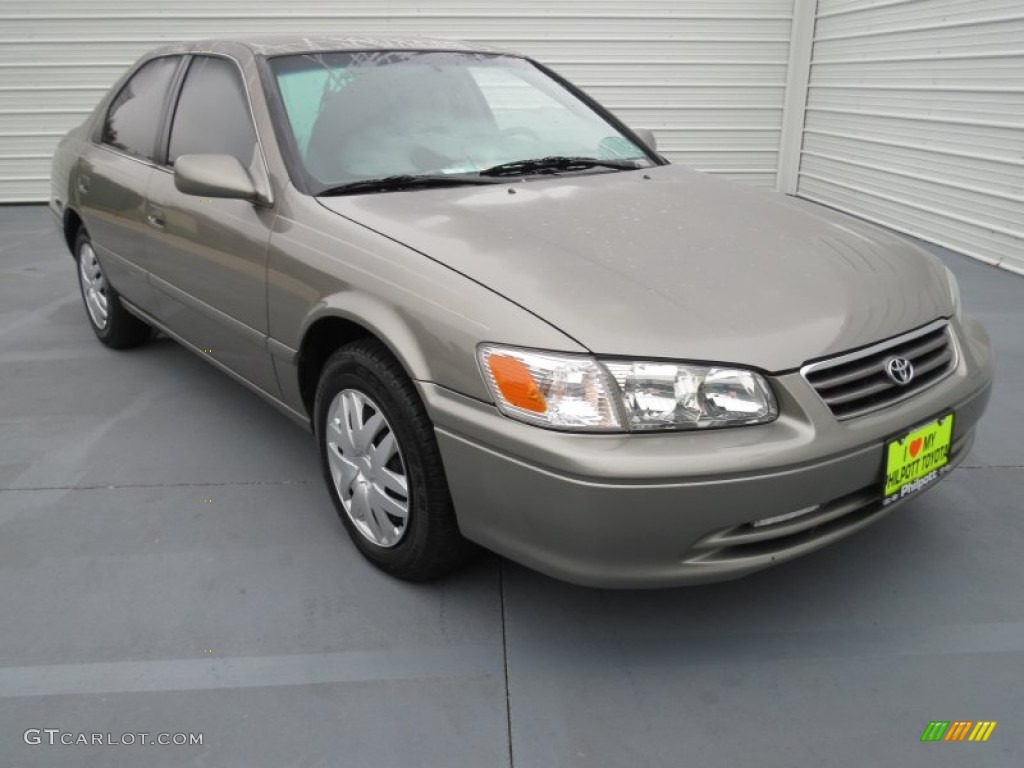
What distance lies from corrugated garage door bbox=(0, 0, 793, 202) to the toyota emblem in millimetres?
7785

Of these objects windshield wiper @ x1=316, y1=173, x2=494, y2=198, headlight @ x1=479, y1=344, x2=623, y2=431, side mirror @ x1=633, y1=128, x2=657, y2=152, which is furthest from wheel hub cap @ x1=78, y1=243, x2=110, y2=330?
headlight @ x1=479, y1=344, x2=623, y2=431

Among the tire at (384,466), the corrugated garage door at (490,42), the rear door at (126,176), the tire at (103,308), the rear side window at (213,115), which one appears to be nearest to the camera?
the tire at (384,466)

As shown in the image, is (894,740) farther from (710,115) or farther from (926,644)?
(710,115)

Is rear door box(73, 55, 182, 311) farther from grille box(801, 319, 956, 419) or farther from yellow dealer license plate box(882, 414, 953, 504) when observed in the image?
yellow dealer license plate box(882, 414, 953, 504)

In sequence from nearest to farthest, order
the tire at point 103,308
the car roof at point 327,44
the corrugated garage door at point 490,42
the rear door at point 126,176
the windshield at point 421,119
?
the windshield at point 421,119, the car roof at point 327,44, the rear door at point 126,176, the tire at point 103,308, the corrugated garage door at point 490,42

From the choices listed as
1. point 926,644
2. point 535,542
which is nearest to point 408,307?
point 535,542

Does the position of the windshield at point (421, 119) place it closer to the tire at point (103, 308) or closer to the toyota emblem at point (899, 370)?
the toyota emblem at point (899, 370)

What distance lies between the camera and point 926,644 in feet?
7.22

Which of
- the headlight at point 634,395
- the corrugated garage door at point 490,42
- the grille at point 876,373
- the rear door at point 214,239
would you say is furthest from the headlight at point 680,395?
the corrugated garage door at point 490,42

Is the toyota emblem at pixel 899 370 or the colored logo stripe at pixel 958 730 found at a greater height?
the toyota emblem at pixel 899 370

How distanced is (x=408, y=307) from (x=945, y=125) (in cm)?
613

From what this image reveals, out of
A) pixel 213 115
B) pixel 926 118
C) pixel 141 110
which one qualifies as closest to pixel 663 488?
pixel 213 115

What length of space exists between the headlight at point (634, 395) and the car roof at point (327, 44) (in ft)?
5.91

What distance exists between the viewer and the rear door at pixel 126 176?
364 centimetres
